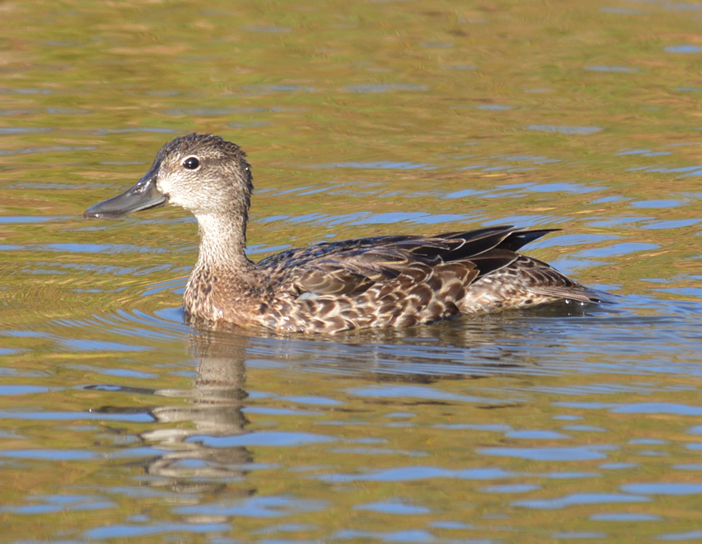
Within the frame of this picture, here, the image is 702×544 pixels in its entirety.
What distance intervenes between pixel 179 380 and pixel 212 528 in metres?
2.31

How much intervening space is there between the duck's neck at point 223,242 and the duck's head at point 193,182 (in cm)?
6

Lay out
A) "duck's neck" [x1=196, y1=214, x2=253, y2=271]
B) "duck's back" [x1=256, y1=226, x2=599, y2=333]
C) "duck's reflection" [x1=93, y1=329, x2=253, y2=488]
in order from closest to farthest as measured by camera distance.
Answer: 1. "duck's reflection" [x1=93, y1=329, x2=253, y2=488]
2. "duck's back" [x1=256, y1=226, x2=599, y2=333]
3. "duck's neck" [x1=196, y1=214, x2=253, y2=271]

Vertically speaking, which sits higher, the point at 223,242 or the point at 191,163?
the point at 191,163

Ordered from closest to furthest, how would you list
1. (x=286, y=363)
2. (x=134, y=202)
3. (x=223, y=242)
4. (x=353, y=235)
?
1. (x=286, y=363)
2. (x=134, y=202)
3. (x=223, y=242)
4. (x=353, y=235)

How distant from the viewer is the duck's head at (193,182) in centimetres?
988

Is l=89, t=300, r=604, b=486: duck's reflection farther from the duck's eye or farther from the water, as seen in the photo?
the duck's eye

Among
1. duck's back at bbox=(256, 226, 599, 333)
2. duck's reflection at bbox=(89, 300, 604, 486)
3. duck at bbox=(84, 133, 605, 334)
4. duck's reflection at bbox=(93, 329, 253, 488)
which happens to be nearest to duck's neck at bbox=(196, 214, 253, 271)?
duck at bbox=(84, 133, 605, 334)

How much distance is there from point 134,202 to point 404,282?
87.6 inches

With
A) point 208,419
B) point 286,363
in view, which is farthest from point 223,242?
point 208,419

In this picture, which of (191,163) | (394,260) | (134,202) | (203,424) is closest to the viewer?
(203,424)

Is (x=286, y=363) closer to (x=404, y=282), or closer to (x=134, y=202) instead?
(x=404, y=282)

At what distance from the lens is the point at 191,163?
393 inches

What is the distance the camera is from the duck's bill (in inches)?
386

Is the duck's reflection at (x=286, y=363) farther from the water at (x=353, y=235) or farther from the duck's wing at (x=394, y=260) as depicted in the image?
the duck's wing at (x=394, y=260)
